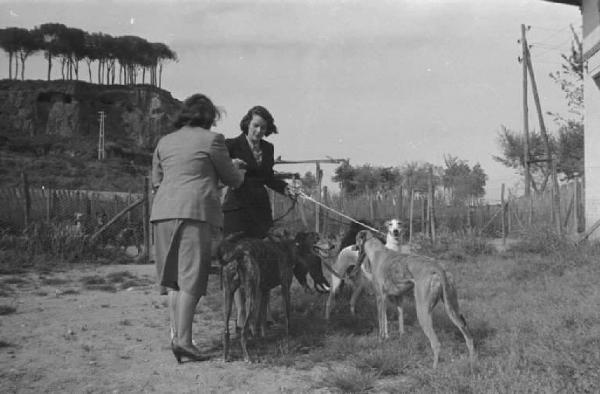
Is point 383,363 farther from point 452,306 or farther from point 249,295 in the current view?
point 249,295

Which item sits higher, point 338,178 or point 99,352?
point 338,178

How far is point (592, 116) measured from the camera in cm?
1220

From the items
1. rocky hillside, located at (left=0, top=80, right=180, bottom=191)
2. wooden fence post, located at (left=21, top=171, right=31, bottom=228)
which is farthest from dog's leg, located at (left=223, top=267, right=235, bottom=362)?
rocky hillside, located at (left=0, top=80, right=180, bottom=191)

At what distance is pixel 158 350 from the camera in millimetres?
4676

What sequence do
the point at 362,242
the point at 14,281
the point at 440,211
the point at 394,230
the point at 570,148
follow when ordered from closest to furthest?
the point at 362,242
the point at 394,230
the point at 14,281
the point at 440,211
the point at 570,148

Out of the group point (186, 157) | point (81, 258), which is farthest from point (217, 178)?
point (81, 258)

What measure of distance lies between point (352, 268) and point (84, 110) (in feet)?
196

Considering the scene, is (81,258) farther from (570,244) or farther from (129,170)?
(129,170)

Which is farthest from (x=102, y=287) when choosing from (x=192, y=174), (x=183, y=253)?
(x=192, y=174)

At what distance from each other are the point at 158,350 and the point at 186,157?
1.83m

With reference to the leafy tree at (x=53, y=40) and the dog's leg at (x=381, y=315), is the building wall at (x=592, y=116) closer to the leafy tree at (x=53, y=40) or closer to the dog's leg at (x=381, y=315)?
the dog's leg at (x=381, y=315)

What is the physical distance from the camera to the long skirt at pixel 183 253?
4.07 m

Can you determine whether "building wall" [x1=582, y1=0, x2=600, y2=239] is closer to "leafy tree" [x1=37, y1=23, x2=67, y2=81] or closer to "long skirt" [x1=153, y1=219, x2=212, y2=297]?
"long skirt" [x1=153, y1=219, x2=212, y2=297]

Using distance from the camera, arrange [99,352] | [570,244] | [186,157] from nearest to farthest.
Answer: [186,157] < [99,352] < [570,244]
